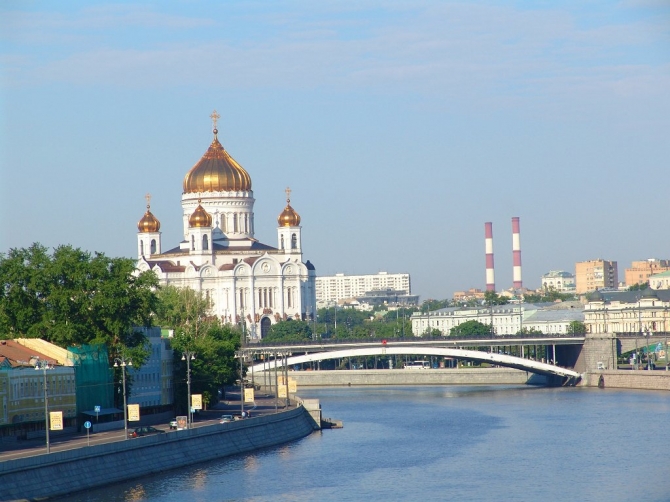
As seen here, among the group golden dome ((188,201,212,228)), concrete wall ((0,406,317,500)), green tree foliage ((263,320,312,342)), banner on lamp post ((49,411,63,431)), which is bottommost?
concrete wall ((0,406,317,500))

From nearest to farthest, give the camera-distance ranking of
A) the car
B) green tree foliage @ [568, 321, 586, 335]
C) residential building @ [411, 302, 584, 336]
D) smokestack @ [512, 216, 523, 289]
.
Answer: the car < green tree foliage @ [568, 321, 586, 335] < residential building @ [411, 302, 584, 336] < smokestack @ [512, 216, 523, 289]

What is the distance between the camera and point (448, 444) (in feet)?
158

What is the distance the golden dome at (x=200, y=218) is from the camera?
10362 centimetres

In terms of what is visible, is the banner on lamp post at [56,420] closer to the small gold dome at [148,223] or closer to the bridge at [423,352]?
the bridge at [423,352]

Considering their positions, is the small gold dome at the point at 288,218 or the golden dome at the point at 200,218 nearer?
the golden dome at the point at 200,218

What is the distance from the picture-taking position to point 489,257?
163375 millimetres

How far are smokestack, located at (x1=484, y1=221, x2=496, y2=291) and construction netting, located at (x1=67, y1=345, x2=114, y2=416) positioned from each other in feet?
377

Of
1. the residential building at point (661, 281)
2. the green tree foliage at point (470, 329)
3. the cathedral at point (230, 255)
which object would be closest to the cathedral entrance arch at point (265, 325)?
the cathedral at point (230, 255)

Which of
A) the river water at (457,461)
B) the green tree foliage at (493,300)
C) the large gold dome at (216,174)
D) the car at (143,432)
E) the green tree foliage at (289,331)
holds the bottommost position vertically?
the river water at (457,461)

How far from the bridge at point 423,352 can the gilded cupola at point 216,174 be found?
78.4 ft

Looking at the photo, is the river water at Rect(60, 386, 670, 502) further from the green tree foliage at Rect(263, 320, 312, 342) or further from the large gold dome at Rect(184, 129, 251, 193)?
the large gold dome at Rect(184, 129, 251, 193)

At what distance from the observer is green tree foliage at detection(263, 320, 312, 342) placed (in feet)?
327

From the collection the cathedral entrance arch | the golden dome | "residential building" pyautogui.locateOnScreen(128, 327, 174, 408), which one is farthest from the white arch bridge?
the golden dome

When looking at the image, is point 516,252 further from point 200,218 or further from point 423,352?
point 423,352
